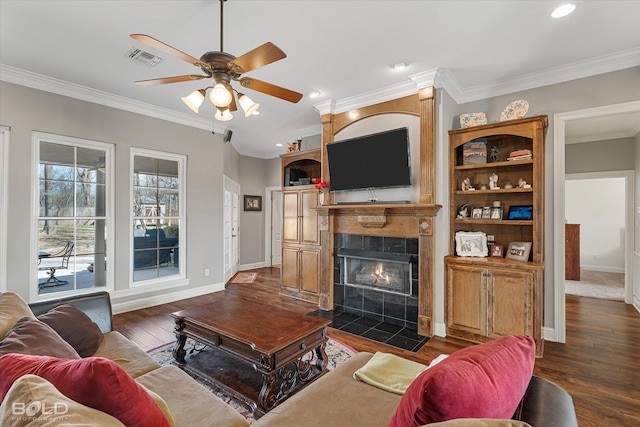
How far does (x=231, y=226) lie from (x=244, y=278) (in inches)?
45.0

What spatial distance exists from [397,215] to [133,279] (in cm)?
376

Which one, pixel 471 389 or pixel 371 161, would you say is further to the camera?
pixel 371 161

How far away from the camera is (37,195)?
3.56 meters

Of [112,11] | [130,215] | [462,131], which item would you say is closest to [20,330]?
[112,11]

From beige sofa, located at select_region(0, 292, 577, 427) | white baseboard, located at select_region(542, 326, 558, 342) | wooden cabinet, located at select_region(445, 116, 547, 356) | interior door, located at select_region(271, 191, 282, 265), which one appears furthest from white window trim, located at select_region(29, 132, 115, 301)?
white baseboard, located at select_region(542, 326, 558, 342)

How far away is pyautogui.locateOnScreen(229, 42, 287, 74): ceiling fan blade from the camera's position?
6.02ft

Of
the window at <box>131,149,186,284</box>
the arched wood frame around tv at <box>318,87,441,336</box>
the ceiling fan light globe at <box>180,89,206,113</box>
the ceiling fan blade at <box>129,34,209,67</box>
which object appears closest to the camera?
the ceiling fan blade at <box>129,34,209,67</box>

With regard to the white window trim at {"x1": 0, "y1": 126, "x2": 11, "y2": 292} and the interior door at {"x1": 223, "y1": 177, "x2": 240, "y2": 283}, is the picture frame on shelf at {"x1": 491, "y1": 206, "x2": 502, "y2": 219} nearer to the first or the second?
the interior door at {"x1": 223, "y1": 177, "x2": 240, "y2": 283}

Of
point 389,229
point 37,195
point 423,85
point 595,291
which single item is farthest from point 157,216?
point 595,291

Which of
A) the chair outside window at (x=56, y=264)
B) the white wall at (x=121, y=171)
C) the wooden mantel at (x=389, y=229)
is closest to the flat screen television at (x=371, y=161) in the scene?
the wooden mantel at (x=389, y=229)

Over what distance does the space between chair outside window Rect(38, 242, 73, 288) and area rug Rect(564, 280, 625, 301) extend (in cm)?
708

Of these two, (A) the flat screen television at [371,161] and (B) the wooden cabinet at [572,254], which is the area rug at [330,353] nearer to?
(A) the flat screen television at [371,161]

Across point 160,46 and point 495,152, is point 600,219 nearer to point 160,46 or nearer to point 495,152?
point 495,152

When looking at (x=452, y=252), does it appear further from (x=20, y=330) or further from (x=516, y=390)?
(x=20, y=330)
